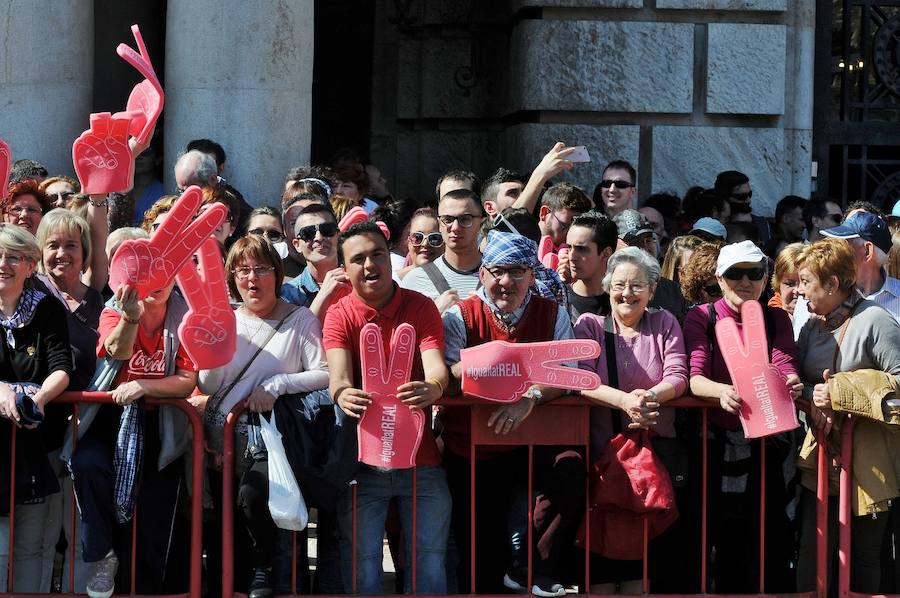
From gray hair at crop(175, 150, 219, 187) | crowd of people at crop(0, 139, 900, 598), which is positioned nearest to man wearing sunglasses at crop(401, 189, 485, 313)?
crowd of people at crop(0, 139, 900, 598)

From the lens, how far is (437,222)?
772 cm

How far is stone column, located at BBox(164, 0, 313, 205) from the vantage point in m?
9.05

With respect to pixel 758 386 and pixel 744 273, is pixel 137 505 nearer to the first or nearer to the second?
pixel 758 386

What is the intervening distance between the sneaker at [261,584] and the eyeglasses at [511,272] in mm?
1486

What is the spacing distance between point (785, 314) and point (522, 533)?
1410 millimetres

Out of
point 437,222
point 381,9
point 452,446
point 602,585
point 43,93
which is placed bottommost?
point 602,585

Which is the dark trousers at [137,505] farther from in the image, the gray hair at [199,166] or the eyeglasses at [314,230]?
the gray hair at [199,166]

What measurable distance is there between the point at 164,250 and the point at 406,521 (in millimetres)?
1483

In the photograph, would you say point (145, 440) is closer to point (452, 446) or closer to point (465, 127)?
point (452, 446)

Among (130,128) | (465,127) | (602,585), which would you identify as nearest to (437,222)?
(130,128)

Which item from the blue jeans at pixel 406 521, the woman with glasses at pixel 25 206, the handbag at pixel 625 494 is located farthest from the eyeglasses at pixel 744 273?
the woman with glasses at pixel 25 206

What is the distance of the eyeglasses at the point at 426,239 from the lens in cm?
750

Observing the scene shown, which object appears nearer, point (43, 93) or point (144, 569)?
point (144, 569)

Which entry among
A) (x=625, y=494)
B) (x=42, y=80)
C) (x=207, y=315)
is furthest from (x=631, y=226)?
(x=42, y=80)
